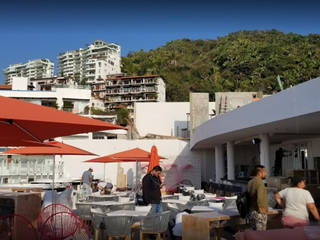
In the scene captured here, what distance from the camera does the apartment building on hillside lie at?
8050 centimetres

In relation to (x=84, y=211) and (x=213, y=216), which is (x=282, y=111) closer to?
(x=213, y=216)

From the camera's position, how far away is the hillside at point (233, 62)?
2653 inches

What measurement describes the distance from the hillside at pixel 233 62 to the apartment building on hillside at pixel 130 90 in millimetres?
3021

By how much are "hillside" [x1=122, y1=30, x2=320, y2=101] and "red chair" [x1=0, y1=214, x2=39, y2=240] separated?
203 feet

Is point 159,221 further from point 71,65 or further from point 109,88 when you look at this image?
point 71,65

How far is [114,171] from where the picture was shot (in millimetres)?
24531

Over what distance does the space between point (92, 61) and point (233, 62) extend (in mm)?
54544

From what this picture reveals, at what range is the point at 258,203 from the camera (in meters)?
5.59

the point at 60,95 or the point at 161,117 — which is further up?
the point at 60,95

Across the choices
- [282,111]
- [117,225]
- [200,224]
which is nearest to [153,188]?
[117,225]

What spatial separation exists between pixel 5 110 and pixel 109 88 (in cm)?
8923

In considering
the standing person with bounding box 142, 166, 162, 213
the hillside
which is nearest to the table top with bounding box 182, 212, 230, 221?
the standing person with bounding box 142, 166, 162, 213

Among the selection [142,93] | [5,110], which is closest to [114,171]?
[5,110]

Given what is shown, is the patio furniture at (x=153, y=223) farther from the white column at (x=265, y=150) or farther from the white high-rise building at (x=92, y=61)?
the white high-rise building at (x=92, y=61)
